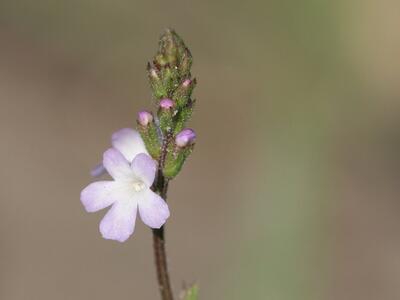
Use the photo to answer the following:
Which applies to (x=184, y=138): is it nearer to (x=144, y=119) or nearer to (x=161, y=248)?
(x=144, y=119)

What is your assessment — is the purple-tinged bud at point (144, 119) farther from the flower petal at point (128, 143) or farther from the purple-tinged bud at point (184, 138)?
the flower petal at point (128, 143)

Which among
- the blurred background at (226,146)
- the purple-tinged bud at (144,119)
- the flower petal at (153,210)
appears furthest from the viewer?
the blurred background at (226,146)

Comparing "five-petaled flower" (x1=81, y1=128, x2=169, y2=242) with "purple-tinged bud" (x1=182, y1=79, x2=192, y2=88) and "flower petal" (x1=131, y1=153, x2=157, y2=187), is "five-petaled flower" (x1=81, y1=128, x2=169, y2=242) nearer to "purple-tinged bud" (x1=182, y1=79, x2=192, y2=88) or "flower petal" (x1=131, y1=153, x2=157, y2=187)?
"flower petal" (x1=131, y1=153, x2=157, y2=187)

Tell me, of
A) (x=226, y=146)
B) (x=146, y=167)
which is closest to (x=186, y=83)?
(x=146, y=167)

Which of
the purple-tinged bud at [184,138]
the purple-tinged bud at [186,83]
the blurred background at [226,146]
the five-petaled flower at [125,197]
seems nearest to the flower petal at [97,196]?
the five-petaled flower at [125,197]

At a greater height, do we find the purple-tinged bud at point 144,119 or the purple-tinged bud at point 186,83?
the purple-tinged bud at point 186,83

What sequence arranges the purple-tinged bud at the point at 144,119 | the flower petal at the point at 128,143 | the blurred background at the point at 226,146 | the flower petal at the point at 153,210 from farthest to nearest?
the blurred background at the point at 226,146
the flower petal at the point at 128,143
the purple-tinged bud at the point at 144,119
the flower petal at the point at 153,210

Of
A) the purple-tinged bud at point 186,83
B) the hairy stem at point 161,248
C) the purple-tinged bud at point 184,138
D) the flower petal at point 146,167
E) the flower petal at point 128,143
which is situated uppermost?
the flower petal at point 128,143

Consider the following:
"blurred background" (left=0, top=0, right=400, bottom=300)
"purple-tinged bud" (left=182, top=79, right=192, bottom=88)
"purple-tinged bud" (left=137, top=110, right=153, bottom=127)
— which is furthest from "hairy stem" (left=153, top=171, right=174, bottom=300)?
"blurred background" (left=0, top=0, right=400, bottom=300)

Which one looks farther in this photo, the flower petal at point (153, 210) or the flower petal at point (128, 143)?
the flower petal at point (128, 143)
